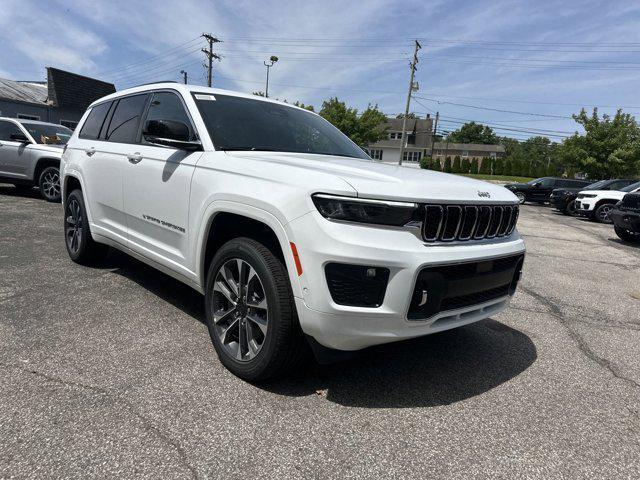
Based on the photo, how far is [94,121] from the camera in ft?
16.0

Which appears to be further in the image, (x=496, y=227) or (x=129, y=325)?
(x=129, y=325)

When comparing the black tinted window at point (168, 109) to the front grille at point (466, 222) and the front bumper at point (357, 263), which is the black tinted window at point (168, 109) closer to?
the front bumper at point (357, 263)

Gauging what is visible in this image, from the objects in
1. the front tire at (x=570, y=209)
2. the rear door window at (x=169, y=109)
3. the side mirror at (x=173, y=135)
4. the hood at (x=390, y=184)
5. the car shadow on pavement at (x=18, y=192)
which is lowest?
the car shadow on pavement at (x=18, y=192)

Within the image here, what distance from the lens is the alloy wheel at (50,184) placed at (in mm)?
10336

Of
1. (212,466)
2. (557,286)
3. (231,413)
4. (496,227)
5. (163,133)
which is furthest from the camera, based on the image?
(557,286)

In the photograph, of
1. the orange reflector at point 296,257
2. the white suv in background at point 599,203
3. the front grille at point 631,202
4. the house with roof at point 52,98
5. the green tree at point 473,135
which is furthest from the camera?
the green tree at point 473,135

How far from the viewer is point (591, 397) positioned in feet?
9.33

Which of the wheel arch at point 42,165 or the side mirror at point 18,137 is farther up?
the side mirror at point 18,137

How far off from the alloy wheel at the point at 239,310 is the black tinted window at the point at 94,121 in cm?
281

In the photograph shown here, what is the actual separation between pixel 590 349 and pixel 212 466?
317cm

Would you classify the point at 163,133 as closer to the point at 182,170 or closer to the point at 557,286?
the point at 182,170

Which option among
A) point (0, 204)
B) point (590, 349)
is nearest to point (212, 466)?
point (590, 349)

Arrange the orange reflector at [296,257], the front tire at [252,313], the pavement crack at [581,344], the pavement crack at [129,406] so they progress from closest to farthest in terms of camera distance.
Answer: the pavement crack at [129,406] < the orange reflector at [296,257] < the front tire at [252,313] < the pavement crack at [581,344]

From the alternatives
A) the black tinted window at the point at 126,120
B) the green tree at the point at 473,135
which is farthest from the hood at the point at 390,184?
the green tree at the point at 473,135
